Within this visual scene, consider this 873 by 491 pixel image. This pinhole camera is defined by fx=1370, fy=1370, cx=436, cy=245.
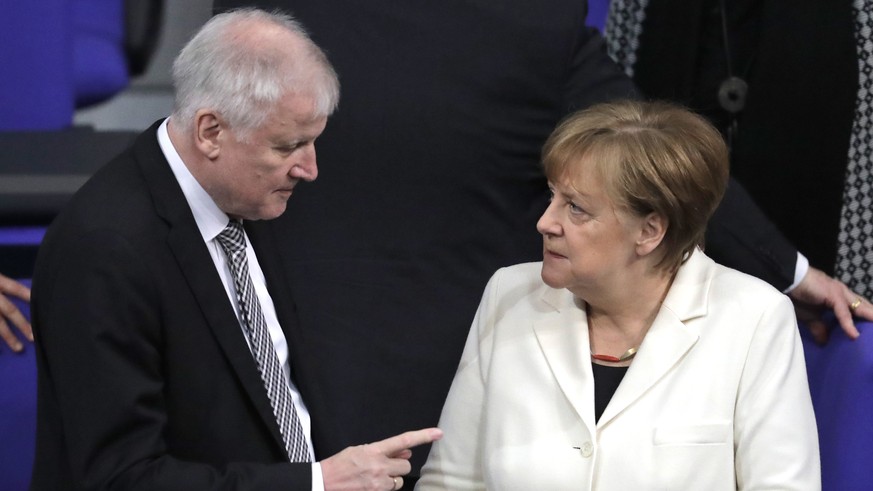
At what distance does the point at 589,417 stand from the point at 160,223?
698 mm

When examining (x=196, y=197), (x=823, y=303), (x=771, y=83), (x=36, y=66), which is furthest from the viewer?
(x=36, y=66)

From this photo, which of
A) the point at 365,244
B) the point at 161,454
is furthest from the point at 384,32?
the point at 161,454

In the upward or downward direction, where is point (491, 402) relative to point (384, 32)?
downward

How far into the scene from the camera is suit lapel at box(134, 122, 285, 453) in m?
1.98

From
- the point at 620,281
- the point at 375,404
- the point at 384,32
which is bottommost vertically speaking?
the point at 375,404

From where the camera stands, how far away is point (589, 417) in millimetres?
2066

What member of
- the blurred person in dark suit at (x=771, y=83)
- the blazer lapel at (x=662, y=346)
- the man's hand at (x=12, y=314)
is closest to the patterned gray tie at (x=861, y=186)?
the blurred person in dark suit at (x=771, y=83)

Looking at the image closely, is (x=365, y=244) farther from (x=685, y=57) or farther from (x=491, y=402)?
(x=685, y=57)

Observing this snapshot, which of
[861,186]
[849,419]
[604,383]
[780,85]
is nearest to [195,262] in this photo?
[604,383]

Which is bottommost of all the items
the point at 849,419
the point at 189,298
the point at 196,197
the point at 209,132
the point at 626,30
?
the point at 849,419

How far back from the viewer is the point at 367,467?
1.92 metres

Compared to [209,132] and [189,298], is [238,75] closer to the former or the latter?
[209,132]

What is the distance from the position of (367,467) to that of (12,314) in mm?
766

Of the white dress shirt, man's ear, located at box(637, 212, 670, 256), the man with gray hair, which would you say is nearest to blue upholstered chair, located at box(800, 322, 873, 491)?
man's ear, located at box(637, 212, 670, 256)
